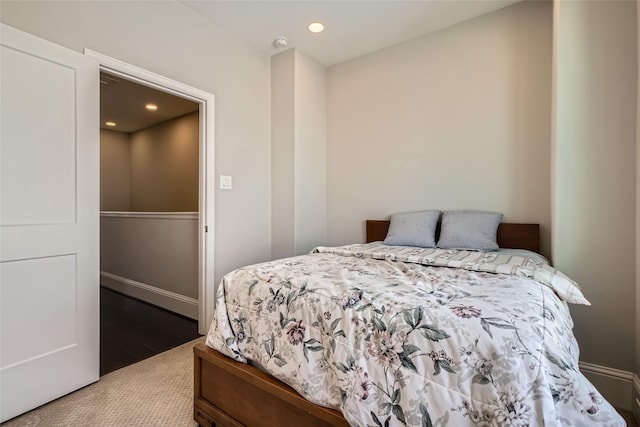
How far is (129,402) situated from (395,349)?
5.15ft

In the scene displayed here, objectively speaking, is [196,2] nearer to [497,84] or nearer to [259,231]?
[259,231]

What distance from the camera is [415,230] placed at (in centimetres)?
243

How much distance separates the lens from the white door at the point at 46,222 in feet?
4.93

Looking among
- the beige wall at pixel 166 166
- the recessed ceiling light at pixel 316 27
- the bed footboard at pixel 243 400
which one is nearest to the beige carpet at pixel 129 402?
the bed footboard at pixel 243 400

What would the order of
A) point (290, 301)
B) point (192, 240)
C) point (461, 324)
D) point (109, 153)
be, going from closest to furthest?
1. point (461, 324)
2. point (290, 301)
3. point (192, 240)
4. point (109, 153)

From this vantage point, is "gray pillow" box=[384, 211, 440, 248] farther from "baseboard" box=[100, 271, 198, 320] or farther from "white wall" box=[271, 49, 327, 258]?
"baseboard" box=[100, 271, 198, 320]

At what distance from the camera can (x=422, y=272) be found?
1.46 m

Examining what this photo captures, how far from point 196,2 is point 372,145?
186 cm

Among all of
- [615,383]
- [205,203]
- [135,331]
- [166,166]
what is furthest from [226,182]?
[166,166]

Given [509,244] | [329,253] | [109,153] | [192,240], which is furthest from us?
[109,153]

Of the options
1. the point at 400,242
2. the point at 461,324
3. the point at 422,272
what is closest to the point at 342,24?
the point at 400,242

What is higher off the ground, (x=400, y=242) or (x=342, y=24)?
(x=342, y=24)

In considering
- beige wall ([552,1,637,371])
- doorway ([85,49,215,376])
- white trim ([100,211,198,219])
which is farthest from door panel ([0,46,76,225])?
beige wall ([552,1,637,371])

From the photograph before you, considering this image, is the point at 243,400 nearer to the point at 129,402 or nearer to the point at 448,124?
the point at 129,402
